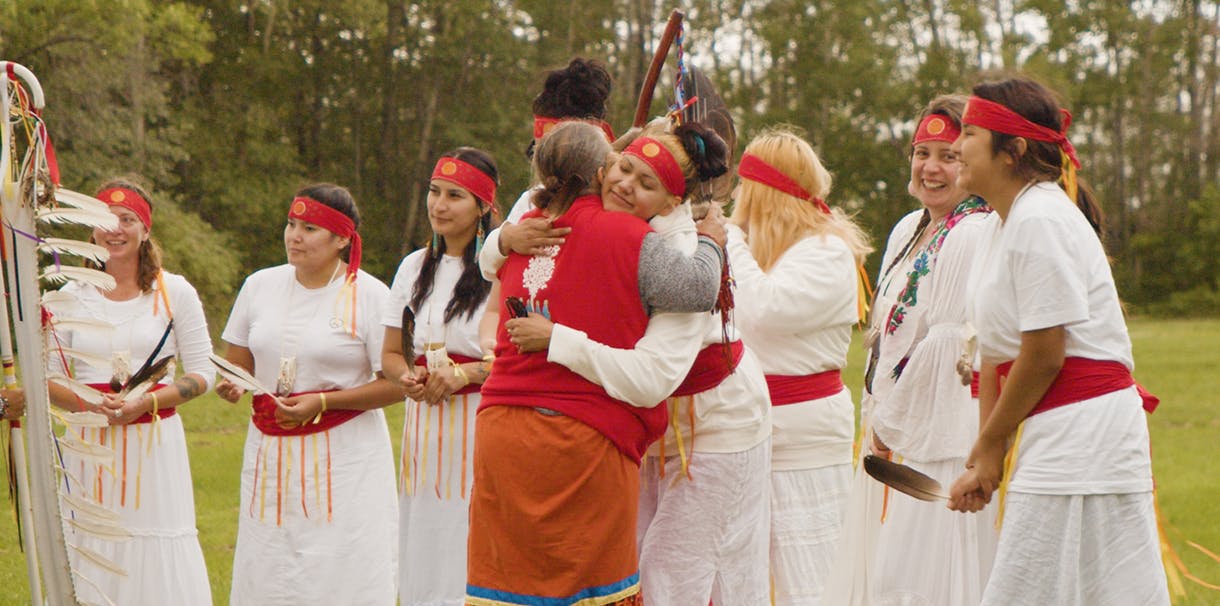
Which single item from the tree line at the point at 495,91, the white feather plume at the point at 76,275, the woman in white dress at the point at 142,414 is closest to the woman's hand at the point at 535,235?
the white feather plume at the point at 76,275

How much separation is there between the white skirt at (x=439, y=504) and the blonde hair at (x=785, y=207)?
123 centimetres

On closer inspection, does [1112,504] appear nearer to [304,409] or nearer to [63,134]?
[304,409]

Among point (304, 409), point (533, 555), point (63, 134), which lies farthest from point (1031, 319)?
point (63, 134)

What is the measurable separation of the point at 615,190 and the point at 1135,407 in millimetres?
1479

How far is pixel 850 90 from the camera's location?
150 feet

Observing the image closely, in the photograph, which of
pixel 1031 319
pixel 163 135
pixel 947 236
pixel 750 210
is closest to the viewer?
pixel 1031 319

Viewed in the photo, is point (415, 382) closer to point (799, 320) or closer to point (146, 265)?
point (799, 320)

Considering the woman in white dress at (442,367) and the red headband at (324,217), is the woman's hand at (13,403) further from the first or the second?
the red headband at (324,217)

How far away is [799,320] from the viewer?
5105 mm

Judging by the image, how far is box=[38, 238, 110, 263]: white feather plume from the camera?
277 cm

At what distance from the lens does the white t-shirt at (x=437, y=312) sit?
17.5 feet

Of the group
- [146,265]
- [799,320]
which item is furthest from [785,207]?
[146,265]

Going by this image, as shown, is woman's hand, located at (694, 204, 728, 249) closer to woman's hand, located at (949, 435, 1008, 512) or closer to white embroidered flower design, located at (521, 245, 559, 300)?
white embroidered flower design, located at (521, 245, 559, 300)

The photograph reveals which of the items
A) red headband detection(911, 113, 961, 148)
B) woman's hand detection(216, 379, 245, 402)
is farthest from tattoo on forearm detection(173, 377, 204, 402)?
red headband detection(911, 113, 961, 148)
